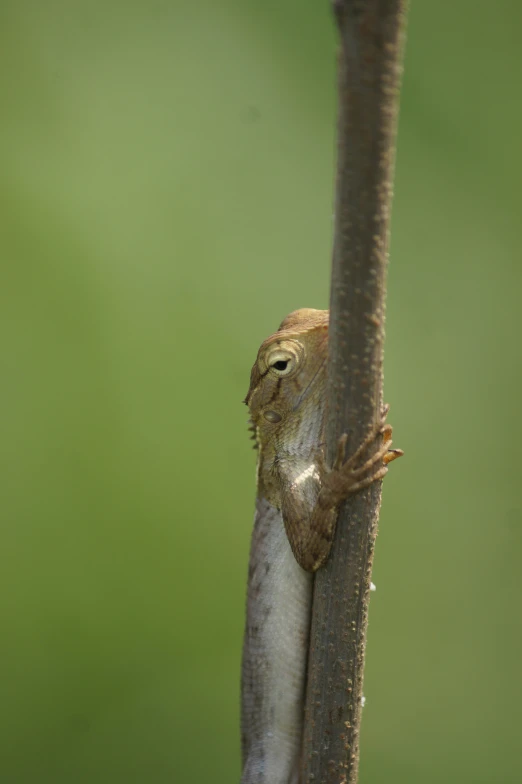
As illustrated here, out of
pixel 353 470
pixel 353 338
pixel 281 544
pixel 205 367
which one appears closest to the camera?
pixel 353 338

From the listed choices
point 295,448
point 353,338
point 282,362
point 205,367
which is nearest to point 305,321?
point 282,362

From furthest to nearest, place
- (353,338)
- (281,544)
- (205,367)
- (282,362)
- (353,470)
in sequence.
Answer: (205,367) → (281,544) → (282,362) → (353,470) → (353,338)

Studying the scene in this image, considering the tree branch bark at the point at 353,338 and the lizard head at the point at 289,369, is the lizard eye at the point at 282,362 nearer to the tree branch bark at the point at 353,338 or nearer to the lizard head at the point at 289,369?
the lizard head at the point at 289,369

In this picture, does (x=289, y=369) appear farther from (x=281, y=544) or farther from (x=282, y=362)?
(x=281, y=544)

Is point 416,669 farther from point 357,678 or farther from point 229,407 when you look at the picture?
point 357,678

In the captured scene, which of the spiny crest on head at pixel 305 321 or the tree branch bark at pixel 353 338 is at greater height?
the spiny crest on head at pixel 305 321

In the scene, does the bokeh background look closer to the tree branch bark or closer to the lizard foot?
the tree branch bark

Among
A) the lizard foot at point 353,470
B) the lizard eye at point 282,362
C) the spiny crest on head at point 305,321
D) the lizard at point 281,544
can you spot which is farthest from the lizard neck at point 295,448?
the lizard foot at point 353,470

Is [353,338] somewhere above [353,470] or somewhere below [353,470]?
above
